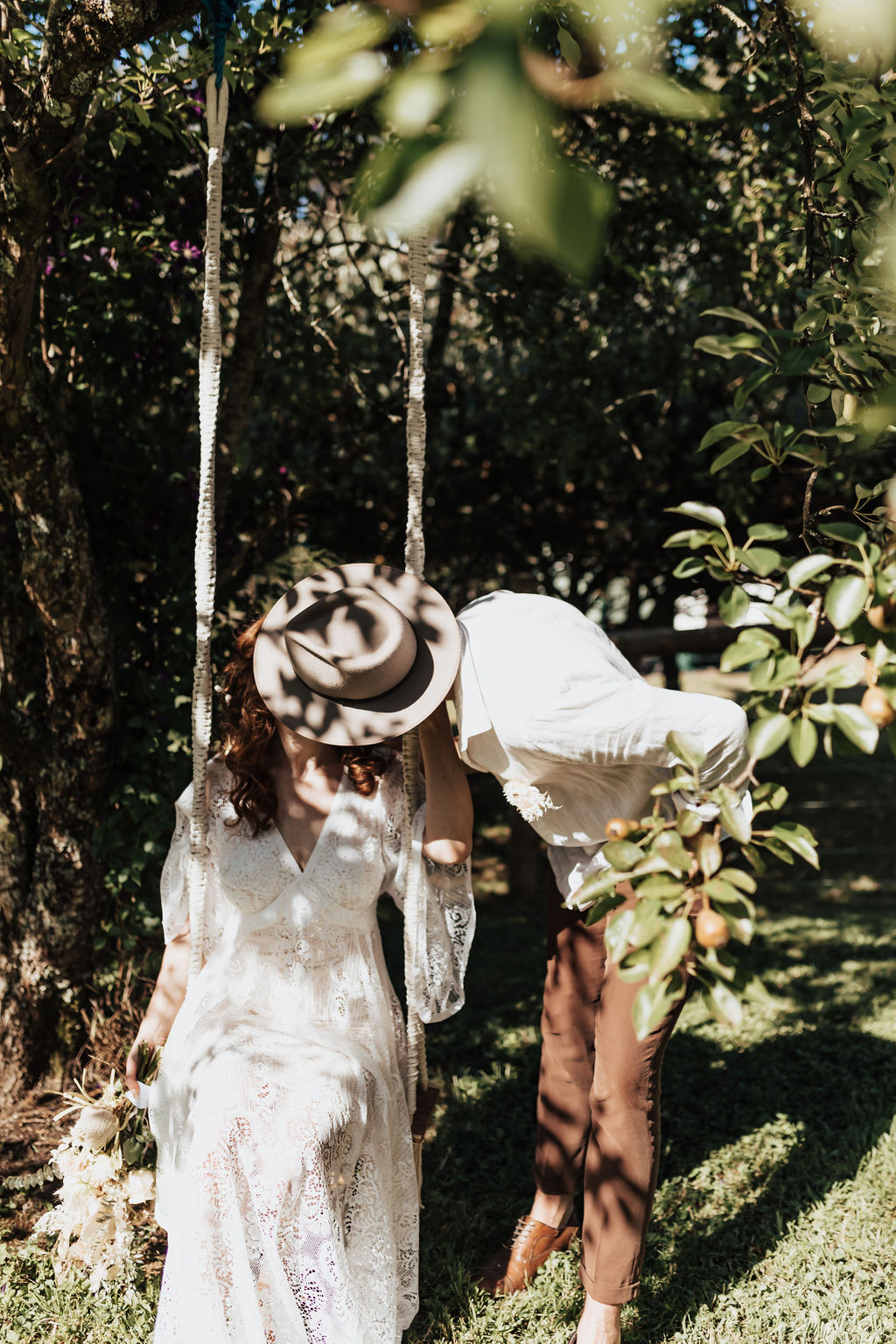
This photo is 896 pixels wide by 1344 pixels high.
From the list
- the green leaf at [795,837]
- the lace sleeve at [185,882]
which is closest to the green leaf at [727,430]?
the green leaf at [795,837]

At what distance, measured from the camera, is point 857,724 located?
113cm

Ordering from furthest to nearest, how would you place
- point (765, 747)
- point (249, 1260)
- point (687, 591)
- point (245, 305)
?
point (687, 591) < point (245, 305) < point (249, 1260) < point (765, 747)

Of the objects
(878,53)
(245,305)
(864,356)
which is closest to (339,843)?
(864,356)

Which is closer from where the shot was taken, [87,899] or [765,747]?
[765,747]

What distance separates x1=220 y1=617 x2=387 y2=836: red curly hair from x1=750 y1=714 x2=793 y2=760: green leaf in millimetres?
1333

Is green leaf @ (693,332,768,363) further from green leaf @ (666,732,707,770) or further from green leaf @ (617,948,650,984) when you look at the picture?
green leaf @ (617,948,650,984)

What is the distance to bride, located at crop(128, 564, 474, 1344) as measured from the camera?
2.01 metres

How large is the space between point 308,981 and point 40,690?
138 cm

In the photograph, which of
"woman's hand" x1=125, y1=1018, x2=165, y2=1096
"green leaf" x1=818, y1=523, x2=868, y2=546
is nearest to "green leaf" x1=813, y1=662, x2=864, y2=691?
"green leaf" x1=818, y1=523, x2=868, y2=546

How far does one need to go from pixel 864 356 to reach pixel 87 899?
108 inches

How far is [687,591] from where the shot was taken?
710 centimetres

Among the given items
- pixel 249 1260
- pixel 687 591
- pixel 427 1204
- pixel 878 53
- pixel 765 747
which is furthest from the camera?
pixel 687 591

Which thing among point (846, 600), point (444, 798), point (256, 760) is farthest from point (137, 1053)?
point (846, 600)

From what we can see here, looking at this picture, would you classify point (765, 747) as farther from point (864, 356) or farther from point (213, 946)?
point (213, 946)
